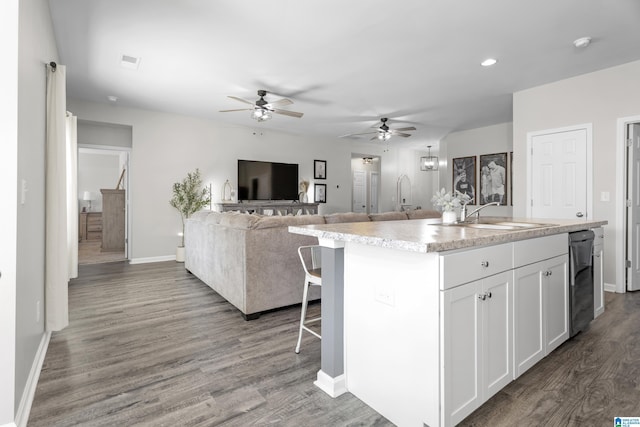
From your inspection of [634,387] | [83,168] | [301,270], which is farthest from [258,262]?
[83,168]

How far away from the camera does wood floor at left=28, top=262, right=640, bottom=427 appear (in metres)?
1.65

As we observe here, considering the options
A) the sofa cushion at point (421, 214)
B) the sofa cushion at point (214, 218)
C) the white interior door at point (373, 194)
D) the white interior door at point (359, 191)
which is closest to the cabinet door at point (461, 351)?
the sofa cushion at point (421, 214)

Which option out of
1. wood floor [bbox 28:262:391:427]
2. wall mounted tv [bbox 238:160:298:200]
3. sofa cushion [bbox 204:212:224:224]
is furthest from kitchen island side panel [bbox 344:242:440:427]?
wall mounted tv [bbox 238:160:298:200]

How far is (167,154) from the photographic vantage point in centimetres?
609

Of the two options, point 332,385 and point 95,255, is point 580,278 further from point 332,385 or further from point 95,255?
point 95,255

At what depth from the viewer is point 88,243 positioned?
8.24 meters

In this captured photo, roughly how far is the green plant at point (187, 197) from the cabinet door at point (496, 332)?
18.0 ft

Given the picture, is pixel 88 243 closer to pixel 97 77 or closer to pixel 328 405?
pixel 97 77

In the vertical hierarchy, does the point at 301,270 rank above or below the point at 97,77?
below

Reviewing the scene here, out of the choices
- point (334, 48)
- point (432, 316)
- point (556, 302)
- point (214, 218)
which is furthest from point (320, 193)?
point (432, 316)

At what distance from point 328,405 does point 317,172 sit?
267 inches

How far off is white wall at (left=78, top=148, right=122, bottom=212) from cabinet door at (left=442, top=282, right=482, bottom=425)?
10.2 m

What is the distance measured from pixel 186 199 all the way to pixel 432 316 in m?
5.66

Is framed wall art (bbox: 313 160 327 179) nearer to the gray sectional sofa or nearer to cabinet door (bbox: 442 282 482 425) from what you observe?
the gray sectional sofa
